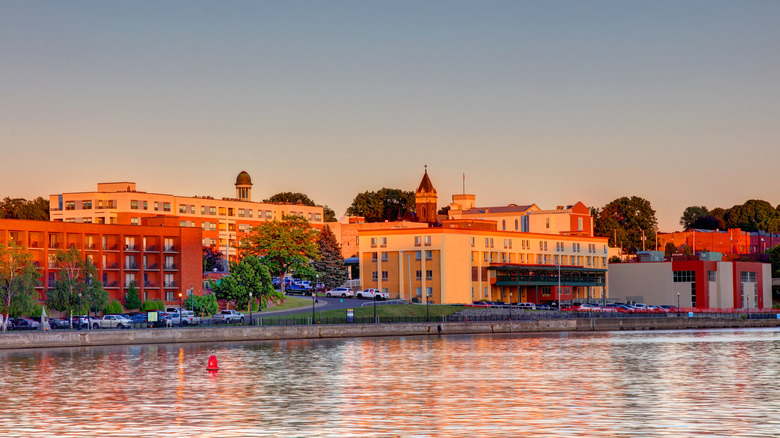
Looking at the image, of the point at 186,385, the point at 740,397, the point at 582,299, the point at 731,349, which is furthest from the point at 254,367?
the point at 582,299

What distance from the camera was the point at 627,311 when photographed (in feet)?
502

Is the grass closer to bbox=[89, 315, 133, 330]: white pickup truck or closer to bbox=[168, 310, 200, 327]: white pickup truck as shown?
bbox=[168, 310, 200, 327]: white pickup truck

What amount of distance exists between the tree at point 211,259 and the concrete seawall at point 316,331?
221ft

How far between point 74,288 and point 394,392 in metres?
70.4

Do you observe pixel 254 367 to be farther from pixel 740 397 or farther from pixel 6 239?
pixel 6 239

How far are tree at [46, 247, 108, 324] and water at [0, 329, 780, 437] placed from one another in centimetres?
2558

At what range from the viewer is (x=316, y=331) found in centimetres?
10481

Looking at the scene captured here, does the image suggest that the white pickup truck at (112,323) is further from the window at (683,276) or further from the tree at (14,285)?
the window at (683,276)

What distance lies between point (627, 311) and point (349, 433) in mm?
122792

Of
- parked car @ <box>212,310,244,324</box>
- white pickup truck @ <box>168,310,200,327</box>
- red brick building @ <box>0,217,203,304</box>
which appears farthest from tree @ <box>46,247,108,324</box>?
parked car @ <box>212,310,244,324</box>

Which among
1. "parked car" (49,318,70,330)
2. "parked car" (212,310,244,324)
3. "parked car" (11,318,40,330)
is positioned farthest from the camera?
"parked car" (212,310,244,324)

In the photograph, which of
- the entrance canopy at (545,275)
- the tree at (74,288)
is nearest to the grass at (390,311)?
the tree at (74,288)

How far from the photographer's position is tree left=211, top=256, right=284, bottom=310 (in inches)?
4968

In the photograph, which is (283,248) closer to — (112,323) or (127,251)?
(127,251)
